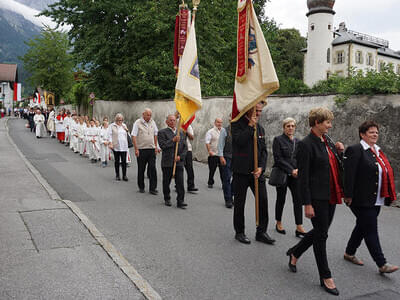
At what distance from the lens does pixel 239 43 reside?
244 inches

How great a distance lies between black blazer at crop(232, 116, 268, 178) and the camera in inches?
224

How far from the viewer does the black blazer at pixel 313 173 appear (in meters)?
4.39

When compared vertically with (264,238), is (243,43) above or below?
above

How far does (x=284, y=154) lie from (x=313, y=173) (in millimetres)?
1968

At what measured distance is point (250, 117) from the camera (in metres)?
5.83

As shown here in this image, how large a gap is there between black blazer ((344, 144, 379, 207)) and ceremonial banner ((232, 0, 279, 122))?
1542 mm

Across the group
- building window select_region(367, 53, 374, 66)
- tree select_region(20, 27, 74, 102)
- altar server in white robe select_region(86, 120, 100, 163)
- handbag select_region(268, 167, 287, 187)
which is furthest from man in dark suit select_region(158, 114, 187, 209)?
building window select_region(367, 53, 374, 66)

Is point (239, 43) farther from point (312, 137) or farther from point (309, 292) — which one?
point (309, 292)

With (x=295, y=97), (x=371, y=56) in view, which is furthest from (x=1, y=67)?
(x=295, y=97)

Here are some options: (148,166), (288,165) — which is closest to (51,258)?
(288,165)

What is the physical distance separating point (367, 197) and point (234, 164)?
1.89m

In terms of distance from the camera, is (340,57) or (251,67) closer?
(251,67)

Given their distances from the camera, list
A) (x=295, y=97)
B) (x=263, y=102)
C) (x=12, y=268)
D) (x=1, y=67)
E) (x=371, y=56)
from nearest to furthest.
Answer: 1. (x=12, y=268)
2. (x=263, y=102)
3. (x=295, y=97)
4. (x=371, y=56)
5. (x=1, y=67)

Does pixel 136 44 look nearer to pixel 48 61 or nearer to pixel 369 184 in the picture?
pixel 369 184
